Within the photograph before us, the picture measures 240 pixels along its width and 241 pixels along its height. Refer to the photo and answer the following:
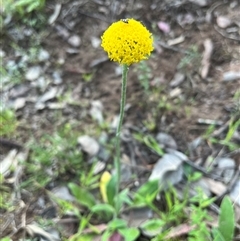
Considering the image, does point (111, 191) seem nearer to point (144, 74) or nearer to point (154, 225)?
point (154, 225)

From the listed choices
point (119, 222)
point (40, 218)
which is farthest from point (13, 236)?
point (119, 222)

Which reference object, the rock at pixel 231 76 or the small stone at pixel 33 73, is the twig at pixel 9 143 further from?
the rock at pixel 231 76

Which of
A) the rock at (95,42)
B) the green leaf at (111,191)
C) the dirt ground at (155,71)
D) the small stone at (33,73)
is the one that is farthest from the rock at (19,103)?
the green leaf at (111,191)

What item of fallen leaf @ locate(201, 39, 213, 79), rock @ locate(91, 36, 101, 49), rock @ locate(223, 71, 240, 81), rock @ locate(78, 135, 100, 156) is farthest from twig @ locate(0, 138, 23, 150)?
rock @ locate(223, 71, 240, 81)

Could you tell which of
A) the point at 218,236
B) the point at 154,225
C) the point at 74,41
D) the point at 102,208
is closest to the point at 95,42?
the point at 74,41

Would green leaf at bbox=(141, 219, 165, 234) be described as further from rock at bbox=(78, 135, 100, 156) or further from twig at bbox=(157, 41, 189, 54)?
twig at bbox=(157, 41, 189, 54)

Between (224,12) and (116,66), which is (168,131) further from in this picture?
(224,12)
